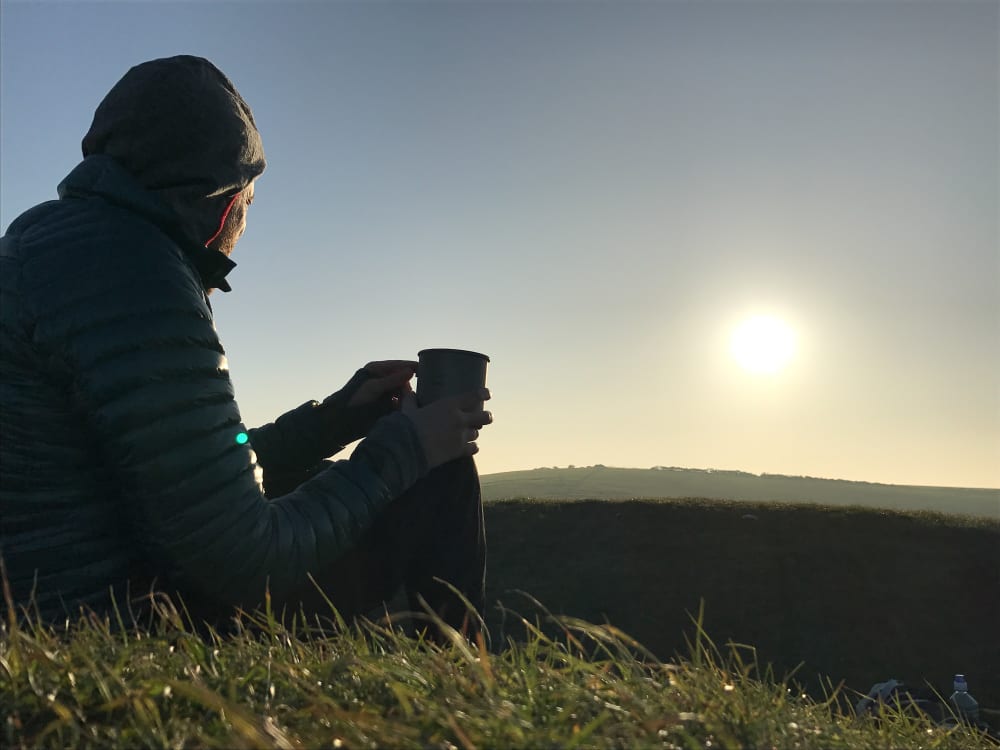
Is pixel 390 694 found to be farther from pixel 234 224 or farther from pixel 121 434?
pixel 234 224

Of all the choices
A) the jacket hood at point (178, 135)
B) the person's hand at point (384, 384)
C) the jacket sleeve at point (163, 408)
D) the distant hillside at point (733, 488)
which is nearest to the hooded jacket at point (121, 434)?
the jacket sleeve at point (163, 408)

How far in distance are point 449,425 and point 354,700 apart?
4.39 feet

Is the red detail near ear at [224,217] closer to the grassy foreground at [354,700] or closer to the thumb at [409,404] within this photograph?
the thumb at [409,404]

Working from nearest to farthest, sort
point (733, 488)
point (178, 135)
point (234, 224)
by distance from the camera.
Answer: point (178, 135), point (234, 224), point (733, 488)

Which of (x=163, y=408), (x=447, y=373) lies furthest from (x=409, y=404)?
(x=163, y=408)

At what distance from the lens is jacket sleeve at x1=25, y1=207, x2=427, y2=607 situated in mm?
2064

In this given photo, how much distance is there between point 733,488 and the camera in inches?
3679

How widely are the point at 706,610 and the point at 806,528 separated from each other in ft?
9.38

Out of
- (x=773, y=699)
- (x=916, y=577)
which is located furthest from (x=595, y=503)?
(x=773, y=699)

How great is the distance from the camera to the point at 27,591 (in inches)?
84.5

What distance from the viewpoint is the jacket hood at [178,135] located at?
2568 millimetres

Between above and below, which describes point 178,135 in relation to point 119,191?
above

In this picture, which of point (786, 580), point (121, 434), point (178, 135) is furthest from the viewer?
point (786, 580)

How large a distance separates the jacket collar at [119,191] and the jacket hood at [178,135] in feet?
0.15
